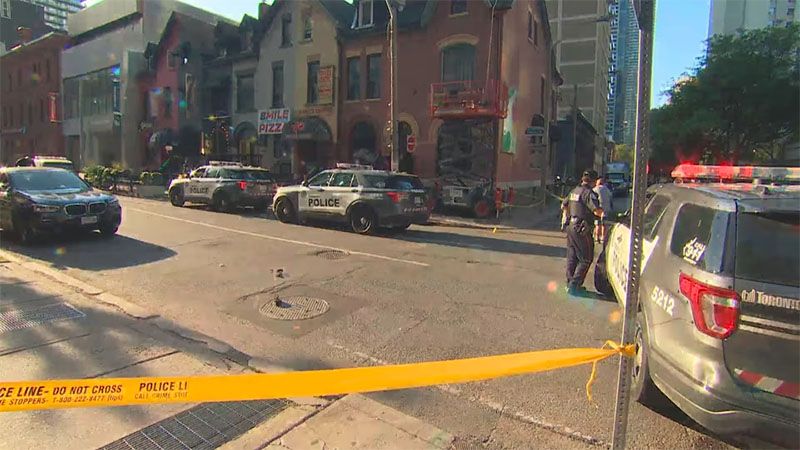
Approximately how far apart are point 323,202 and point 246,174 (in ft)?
16.4

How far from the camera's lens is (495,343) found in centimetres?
477

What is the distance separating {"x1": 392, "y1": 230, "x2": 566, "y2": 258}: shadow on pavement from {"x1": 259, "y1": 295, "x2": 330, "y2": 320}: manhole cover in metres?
5.29

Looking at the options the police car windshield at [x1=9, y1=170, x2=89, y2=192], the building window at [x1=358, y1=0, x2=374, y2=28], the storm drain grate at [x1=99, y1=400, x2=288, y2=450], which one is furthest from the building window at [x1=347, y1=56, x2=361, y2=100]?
the storm drain grate at [x1=99, y1=400, x2=288, y2=450]

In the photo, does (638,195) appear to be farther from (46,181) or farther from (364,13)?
(364,13)

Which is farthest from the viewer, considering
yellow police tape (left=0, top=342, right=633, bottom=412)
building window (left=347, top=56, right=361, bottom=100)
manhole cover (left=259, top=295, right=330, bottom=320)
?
building window (left=347, top=56, right=361, bottom=100)

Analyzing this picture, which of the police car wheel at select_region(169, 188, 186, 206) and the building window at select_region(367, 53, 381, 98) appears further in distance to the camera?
the building window at select_region(367, 53, 381, 98)

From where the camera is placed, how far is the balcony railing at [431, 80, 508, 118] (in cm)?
1855

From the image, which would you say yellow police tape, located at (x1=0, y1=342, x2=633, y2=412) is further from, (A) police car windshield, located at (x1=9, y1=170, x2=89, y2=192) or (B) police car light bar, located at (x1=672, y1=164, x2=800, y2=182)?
(A) police car windshield, located at (x1=9, y1=170, x2=89, y2=192)

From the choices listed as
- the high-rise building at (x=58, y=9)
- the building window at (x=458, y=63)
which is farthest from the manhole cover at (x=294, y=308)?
the high-rise building at (x=58, y=9)

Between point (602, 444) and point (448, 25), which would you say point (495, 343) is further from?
point (448, 25)

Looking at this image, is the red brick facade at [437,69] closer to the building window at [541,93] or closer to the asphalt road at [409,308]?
the building window at [541,93]

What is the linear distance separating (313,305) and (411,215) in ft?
21.1

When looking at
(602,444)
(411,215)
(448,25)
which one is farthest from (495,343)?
(448,25)

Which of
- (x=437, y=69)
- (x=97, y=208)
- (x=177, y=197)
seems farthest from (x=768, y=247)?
(x=437, y=69)
